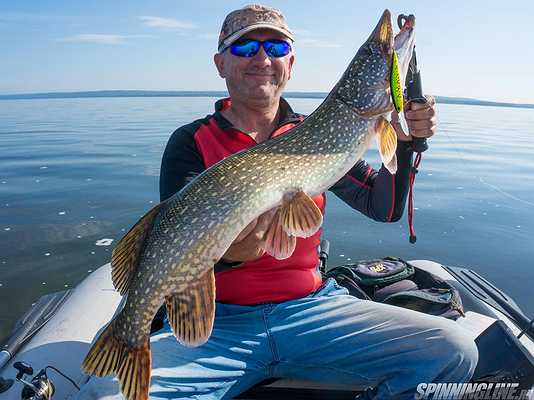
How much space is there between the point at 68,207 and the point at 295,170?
6.64 m

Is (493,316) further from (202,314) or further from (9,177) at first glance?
(9,177)

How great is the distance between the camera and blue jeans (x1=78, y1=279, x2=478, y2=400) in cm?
238

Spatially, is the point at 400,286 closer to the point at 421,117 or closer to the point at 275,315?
the point at 275,315

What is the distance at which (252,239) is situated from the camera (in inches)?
95.3

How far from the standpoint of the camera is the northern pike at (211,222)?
2090mm

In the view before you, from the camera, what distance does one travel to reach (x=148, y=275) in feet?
6.85

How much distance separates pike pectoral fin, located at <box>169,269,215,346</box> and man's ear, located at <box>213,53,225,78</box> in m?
1.72

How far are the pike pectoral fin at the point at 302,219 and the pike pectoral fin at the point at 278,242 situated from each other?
53 mm

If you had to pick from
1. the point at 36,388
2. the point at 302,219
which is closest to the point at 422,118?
the point at 302,219

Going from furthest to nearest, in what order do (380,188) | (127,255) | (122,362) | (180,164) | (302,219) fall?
1. (380,188)
2. (180,164)
3. (302,219)
4. (127,255)
5. (122,362)

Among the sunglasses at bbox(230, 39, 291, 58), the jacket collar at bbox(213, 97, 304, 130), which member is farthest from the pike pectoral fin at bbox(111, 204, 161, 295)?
the sunglasses at bbox(230, 39, 291, 58)

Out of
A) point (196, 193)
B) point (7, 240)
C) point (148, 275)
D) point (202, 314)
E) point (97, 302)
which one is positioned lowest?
point (7, 240)

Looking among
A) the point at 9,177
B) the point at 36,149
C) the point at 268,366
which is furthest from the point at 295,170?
the point at 36,149

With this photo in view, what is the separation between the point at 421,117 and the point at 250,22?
1.29 meters
